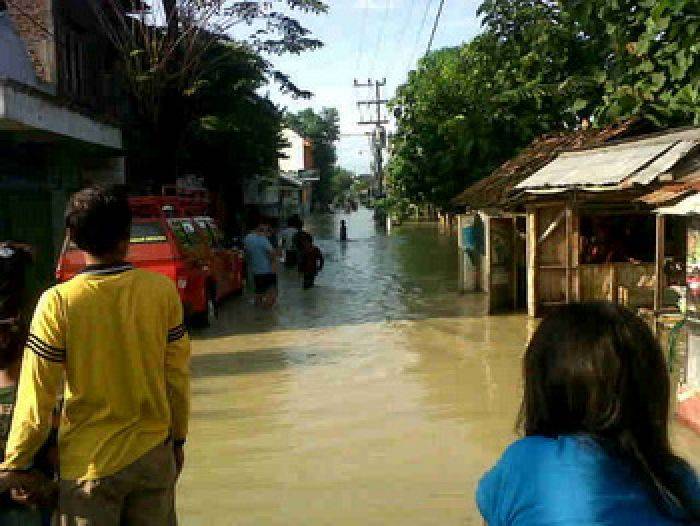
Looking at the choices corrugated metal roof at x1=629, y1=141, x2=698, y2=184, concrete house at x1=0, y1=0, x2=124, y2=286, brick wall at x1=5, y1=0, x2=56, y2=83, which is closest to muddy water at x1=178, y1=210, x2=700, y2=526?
corrugated metal roof at x1=629, y1=141, x2=698, y2=184

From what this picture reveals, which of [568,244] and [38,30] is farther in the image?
[38,30]

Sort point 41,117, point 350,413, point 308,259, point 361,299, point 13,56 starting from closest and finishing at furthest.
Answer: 1. point 350,413
2. point 41,117
3. point 13,56
4. point 361,299
5. point 308,259

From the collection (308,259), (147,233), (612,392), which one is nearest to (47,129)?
(147,233)

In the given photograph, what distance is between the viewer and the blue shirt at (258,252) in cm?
1381

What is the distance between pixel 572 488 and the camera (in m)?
1.60

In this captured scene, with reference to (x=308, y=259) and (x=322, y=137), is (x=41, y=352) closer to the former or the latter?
(x=308, y=259)

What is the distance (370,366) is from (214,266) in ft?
16.4

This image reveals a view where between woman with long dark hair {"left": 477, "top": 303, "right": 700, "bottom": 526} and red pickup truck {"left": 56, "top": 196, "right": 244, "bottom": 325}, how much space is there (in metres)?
8.87

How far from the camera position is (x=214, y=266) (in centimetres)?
1377

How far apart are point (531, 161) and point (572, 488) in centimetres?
1384

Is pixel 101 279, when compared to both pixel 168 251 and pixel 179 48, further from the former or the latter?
pixel 179 48

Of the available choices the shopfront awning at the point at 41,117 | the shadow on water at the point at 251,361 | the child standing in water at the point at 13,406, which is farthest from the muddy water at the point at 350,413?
the shopfront awning at the point at 41,117

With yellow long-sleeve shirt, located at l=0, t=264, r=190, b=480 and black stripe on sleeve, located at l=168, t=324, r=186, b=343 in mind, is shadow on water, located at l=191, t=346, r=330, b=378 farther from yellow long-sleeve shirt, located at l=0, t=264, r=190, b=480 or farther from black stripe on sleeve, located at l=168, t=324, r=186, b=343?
yellow long-sleeve shirt, located at l=0, t=264, r=190, b=480

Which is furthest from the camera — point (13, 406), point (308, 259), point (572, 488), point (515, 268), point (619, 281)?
point (308, 259)
